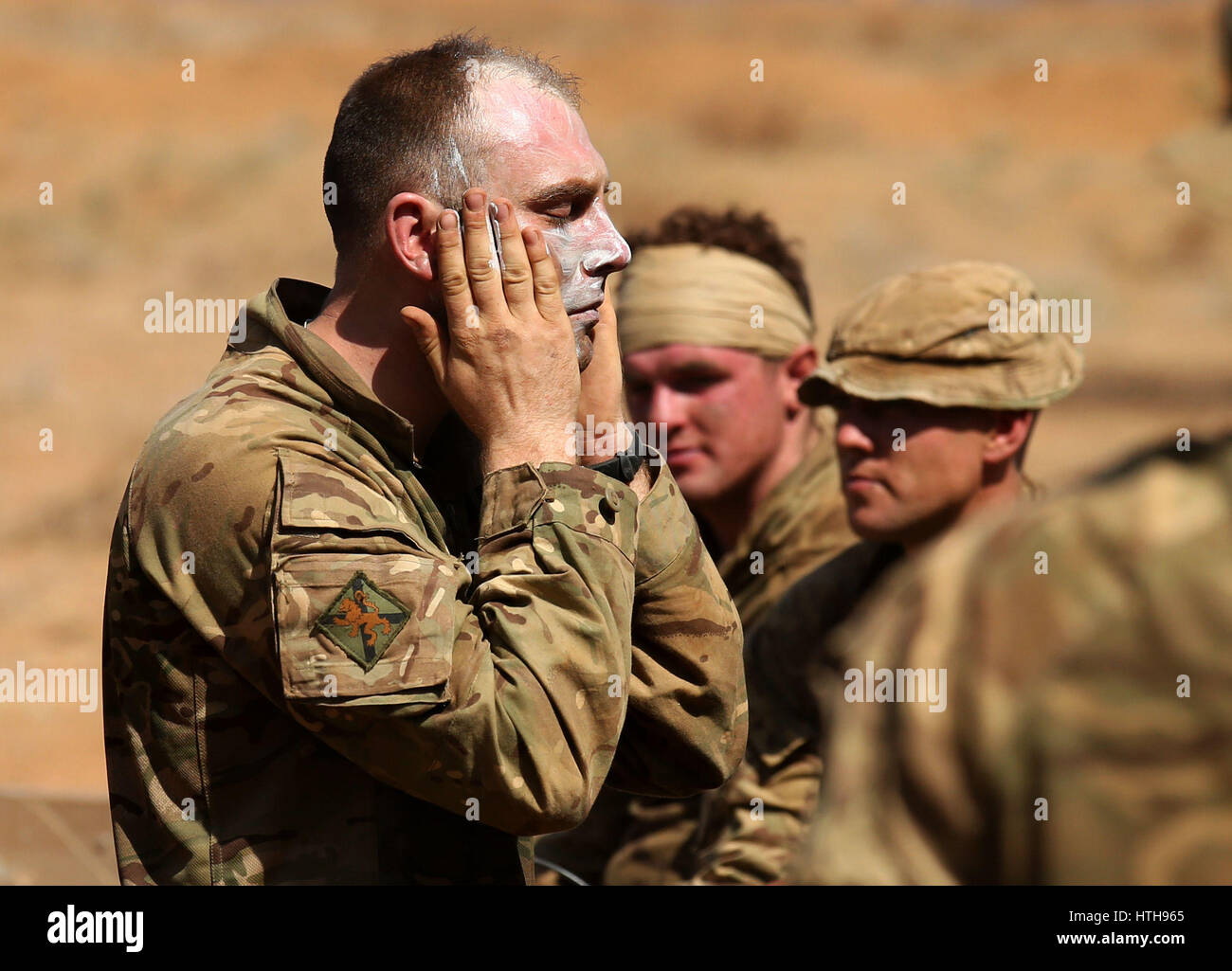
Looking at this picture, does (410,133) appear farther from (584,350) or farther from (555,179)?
(584,350)

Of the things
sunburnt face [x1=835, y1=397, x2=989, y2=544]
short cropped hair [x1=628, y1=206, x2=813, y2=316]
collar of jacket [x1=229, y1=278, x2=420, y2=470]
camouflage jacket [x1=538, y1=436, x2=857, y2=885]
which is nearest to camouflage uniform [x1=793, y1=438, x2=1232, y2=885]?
collar of jacket [x1=229, y1=278, x2=420, y2=470]

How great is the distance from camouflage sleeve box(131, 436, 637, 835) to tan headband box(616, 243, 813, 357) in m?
2.87

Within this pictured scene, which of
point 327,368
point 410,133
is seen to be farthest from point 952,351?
point 327,368

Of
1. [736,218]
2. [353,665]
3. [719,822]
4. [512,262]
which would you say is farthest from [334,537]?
[736,218]

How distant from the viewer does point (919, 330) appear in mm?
4262

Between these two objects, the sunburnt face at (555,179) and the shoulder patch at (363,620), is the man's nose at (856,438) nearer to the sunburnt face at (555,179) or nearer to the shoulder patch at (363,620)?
the sunburnt face at (555,179)

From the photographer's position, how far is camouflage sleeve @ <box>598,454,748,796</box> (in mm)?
2730

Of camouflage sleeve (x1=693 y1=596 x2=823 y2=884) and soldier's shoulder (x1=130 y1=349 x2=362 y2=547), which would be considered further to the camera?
camouflage sleeve (x1=693 y1=596 x2=823 y2=884)

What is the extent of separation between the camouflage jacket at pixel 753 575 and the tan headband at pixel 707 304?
479 millimetres

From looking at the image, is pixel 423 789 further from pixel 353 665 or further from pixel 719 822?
pixel 719 822

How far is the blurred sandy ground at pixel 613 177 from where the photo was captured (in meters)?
15.3

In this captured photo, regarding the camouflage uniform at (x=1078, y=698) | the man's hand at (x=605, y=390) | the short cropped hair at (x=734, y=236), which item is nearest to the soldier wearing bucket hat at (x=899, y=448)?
the short cropped hair at (x=734, y=236)

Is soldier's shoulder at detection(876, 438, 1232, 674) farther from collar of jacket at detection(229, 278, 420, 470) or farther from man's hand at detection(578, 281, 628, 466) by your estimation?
man's hand at detection(578, 281, 628, 466)

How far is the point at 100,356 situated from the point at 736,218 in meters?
17.5
